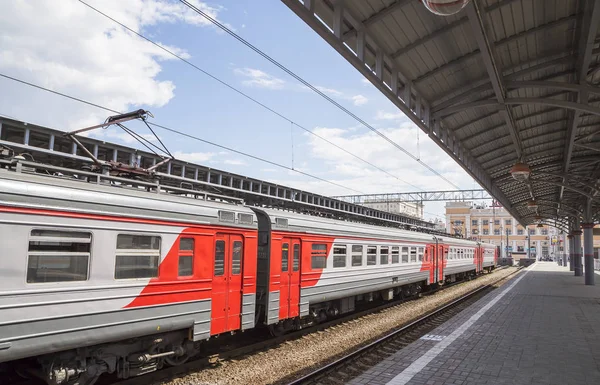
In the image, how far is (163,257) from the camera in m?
7.05

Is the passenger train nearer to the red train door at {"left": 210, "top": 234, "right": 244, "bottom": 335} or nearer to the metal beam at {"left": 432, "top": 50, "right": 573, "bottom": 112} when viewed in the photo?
the red train door at {"left": 210, "top": 234, "right": 244, "bottom": 335}

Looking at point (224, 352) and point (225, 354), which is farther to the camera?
point (224, 352)

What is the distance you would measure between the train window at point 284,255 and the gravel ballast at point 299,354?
1.77 metres

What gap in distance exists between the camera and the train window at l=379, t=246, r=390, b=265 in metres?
14.5

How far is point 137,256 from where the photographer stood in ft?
21.9

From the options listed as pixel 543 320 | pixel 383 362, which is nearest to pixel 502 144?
pixel 543 320

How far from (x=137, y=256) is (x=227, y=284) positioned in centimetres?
205

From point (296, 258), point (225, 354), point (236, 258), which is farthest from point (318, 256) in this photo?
point (225, 354)

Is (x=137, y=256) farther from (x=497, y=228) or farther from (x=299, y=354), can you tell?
(x=497, y=228)

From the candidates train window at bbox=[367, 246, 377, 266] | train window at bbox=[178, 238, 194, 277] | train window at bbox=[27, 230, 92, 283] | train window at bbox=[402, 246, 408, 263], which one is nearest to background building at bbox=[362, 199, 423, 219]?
train window at bbox=[402, 246, 408, 263]

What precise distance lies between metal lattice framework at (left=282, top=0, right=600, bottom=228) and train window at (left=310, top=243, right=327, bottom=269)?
3974 millimetres

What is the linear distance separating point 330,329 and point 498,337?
13.7ft

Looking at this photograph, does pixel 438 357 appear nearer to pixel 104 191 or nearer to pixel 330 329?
pixel 330 329

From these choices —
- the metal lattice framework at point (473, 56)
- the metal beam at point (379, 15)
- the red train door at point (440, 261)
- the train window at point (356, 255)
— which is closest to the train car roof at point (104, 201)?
the metal lattice framework at point (473, 56)
